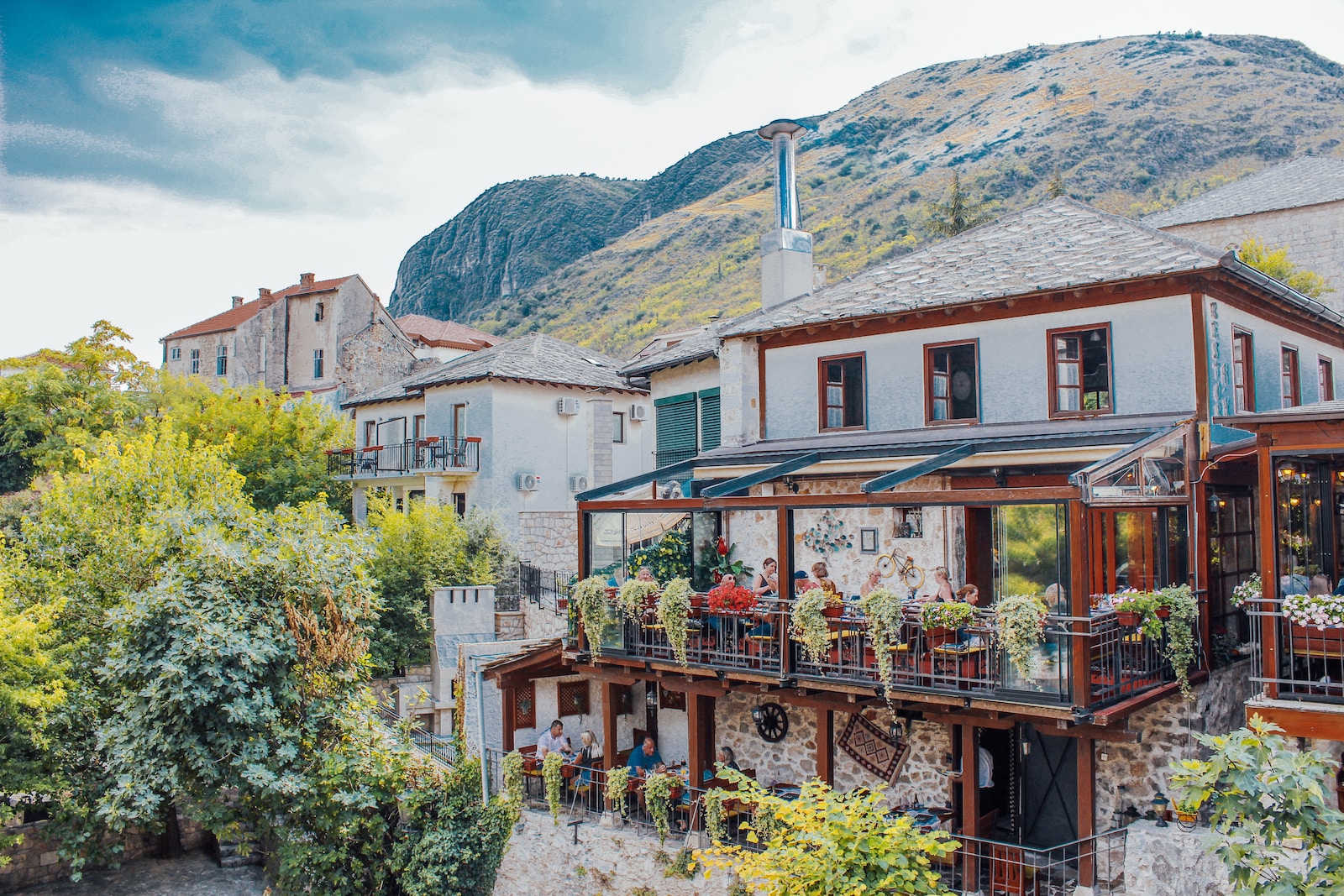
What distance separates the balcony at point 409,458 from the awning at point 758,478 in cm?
1560

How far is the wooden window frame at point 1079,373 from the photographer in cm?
1471

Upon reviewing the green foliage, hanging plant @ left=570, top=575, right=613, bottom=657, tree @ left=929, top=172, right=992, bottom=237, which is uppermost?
tree @ left=929, top=172, right=992, bottom=237

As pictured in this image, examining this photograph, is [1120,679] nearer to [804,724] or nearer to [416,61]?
[804,724]

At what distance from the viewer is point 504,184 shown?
11481cm

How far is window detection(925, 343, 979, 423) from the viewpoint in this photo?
639 inches

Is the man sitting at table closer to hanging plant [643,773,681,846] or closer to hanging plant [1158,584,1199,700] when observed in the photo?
hanging plant [643,773,681,846]

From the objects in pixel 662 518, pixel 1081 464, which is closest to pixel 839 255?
pixel 662 518

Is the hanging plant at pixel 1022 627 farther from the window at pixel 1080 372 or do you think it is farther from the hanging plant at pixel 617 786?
the hanging plant at pixel 617 786

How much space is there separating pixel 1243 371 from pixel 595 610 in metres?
10.9

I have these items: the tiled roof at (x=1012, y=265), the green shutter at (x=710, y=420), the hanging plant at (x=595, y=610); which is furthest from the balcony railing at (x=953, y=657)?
the green shutter at (x=710, y=420)

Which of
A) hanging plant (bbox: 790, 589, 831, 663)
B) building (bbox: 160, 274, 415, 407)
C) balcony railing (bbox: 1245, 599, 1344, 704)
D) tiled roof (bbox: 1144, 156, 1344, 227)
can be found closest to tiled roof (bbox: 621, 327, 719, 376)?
hanging plant (bbox: 790, 589, 831, 663)

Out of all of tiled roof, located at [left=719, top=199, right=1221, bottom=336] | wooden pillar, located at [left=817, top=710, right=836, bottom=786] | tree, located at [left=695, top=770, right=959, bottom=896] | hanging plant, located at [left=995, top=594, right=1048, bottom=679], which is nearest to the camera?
tree, located at [left=695, top=770, right=959, bottom=896]

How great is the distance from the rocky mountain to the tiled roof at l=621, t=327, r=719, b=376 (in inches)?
1014

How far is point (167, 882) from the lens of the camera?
20.0 m
